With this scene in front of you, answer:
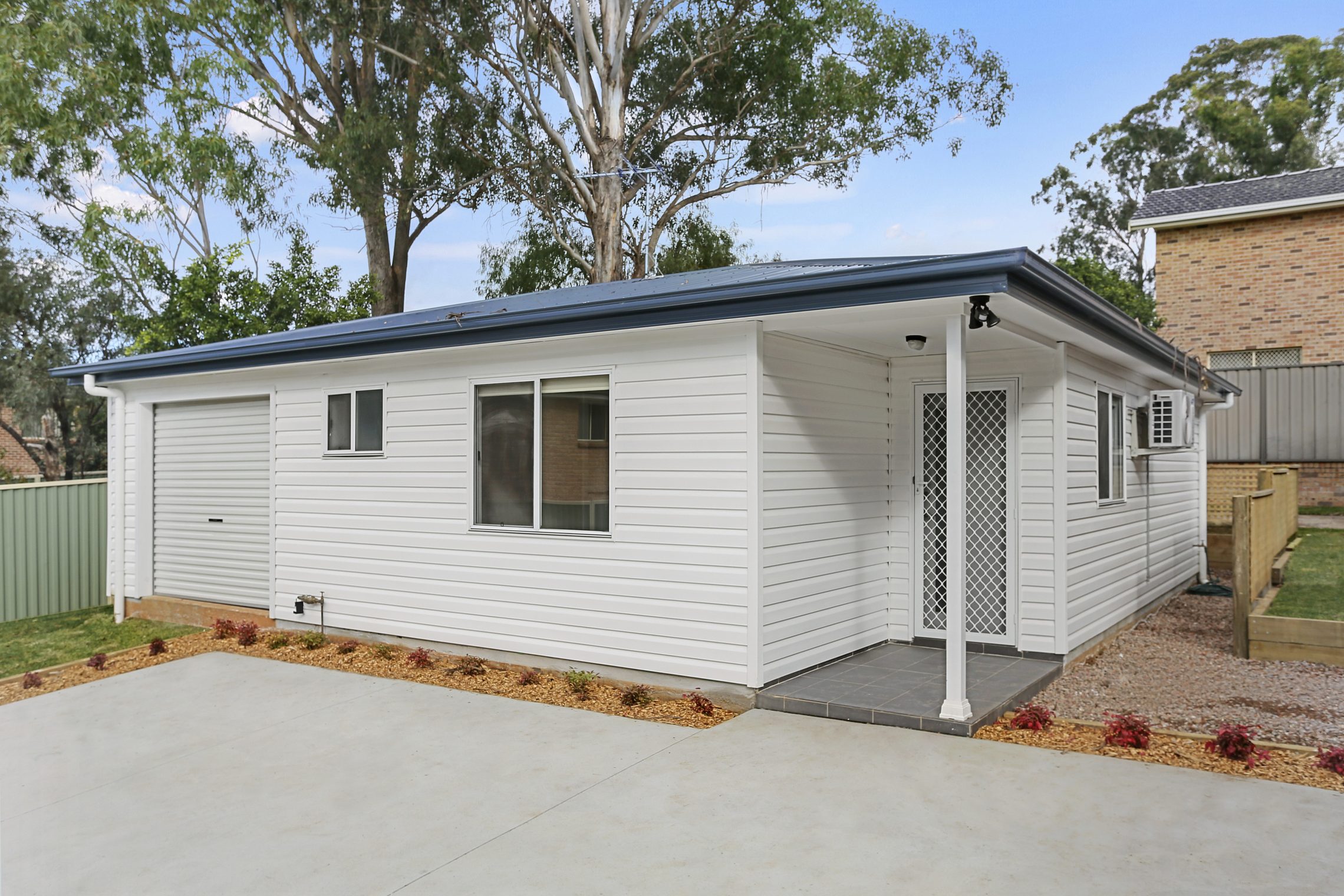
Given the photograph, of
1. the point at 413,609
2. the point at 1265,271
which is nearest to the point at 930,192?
the point at 1265,271

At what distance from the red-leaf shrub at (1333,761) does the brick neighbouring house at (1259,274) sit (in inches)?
537

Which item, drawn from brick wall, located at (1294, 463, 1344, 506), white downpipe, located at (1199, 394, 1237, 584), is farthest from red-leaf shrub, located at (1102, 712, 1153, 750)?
brick wall, located at (1294, 463, 1344, 506)

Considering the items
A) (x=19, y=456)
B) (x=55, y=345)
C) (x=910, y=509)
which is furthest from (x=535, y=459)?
(x=19, y=456)

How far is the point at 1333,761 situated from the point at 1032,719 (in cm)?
139

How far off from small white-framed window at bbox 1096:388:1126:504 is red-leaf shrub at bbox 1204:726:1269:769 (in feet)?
9.36

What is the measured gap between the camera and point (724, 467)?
611cm

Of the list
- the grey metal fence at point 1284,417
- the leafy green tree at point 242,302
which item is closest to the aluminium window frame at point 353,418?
the leafy green tree at point 242,302

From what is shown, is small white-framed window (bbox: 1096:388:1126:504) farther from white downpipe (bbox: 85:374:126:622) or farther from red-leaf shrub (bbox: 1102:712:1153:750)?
white downpipe (bbox: 85:374:126:622)

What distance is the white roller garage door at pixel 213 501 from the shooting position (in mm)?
9281

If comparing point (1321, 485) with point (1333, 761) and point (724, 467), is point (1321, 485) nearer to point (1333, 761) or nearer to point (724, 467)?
point (1333, 761)

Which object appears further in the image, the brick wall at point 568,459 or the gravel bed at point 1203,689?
the brick wall at point 568,459

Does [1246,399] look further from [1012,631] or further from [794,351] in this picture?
[794,351]

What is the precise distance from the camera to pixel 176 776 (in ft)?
16.4

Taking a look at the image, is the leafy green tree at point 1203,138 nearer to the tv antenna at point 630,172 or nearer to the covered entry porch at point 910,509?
the tv antenna at point 630,172
